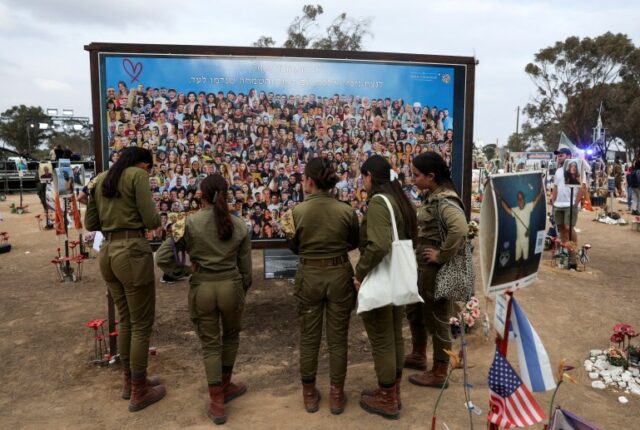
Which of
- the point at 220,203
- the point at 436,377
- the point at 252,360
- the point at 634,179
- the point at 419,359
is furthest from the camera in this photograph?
the point at 634,179

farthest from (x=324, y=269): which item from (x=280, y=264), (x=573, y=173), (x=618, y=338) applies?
(x=573, y=173)

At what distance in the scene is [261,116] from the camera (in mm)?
4957

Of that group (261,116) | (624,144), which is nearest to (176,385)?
(261,116)

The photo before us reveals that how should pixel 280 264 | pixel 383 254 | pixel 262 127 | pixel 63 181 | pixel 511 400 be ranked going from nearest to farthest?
pixel 511 400
pixel 383 254
pixel 262 127
pixel 280 264
pixel 63 181

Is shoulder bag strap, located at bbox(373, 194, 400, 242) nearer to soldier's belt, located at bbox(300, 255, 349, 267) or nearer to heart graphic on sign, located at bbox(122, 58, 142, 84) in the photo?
soldier's belt, located at bbox(300, 255, 349, 267)

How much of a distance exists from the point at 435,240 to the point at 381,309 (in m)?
0.82

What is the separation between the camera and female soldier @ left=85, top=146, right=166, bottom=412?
3586 millimetres

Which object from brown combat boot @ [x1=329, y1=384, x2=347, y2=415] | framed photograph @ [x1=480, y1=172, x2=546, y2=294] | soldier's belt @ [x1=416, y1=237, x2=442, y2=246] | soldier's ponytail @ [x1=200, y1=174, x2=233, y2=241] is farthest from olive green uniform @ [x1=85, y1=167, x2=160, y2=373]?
framed photograph @ [x1=480, y1=172, x2=546, y2=294]

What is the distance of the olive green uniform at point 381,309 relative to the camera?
125 inches

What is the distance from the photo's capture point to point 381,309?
11.0 feet

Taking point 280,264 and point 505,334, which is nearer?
point 505,334

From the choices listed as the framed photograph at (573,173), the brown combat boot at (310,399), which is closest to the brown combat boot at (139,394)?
the brown combat boot at (310,399)

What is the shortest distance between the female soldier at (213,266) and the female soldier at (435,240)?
4.81ft

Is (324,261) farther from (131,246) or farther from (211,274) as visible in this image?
(131,246)
